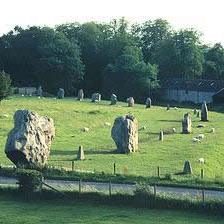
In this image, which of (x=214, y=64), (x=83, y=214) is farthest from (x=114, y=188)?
(x=214, y=64)

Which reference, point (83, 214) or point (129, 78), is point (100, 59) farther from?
point (83, 214)

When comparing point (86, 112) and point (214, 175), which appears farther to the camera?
point (86, 112)

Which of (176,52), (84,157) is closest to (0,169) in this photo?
(84,157)

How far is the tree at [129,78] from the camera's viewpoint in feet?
366

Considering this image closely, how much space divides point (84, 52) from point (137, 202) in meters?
97.6

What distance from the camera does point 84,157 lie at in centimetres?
4344

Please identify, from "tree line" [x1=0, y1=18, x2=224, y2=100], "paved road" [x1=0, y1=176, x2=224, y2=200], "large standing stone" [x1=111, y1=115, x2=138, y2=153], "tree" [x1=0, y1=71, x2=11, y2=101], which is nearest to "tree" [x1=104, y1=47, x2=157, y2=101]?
"tree line" [x1=0, y1=18, x2=224, y2=100]

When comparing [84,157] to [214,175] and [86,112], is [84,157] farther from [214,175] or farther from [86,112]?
[86,112]

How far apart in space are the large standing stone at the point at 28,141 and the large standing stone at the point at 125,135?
796 centimetres

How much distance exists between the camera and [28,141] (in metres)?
38.2

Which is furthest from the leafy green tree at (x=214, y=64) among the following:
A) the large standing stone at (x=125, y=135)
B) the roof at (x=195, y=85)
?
the large standing stone at (x=125, y=135)

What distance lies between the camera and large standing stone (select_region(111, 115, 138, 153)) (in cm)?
4681

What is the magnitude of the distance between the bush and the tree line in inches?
3084

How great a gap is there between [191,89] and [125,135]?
72673mm
